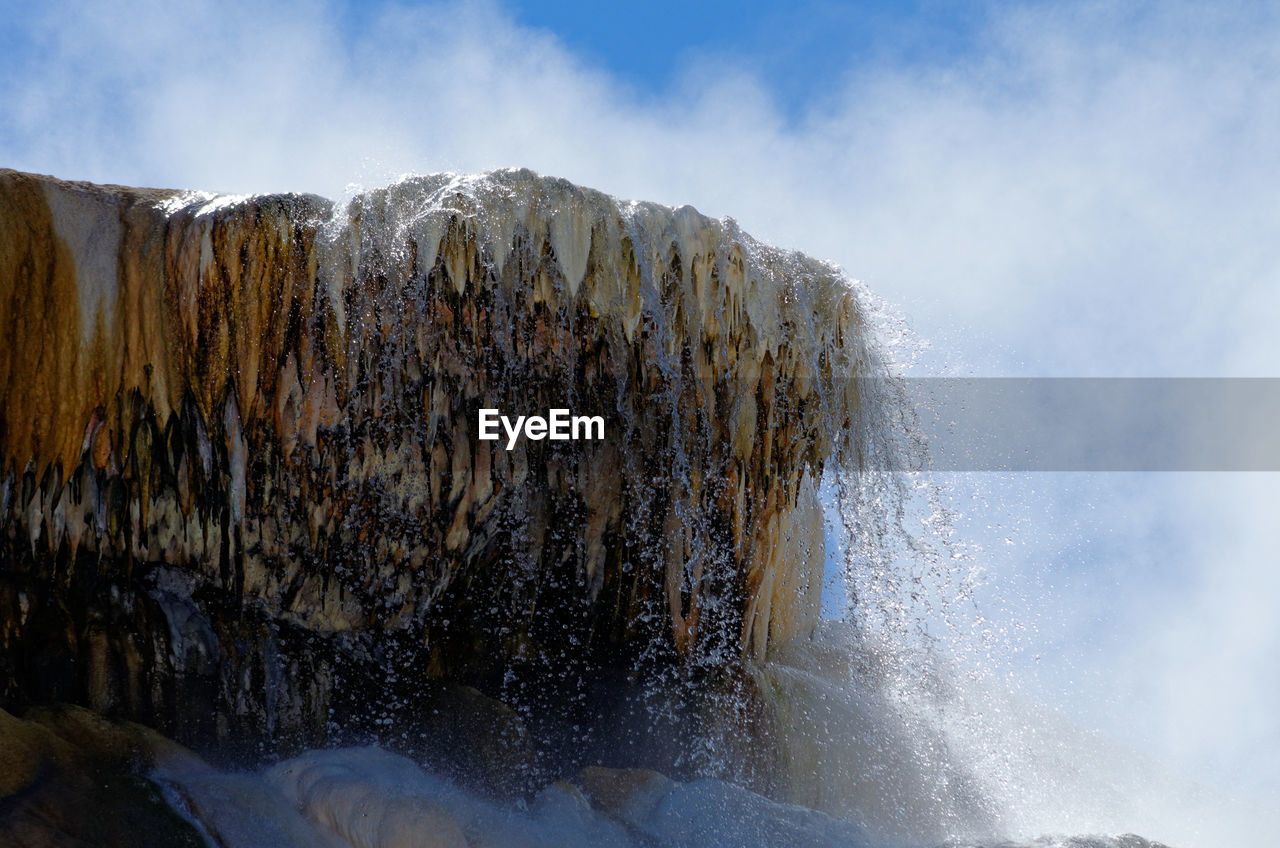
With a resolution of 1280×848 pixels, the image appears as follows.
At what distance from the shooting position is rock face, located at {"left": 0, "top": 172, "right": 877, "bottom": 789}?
484cm

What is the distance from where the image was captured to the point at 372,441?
513cm

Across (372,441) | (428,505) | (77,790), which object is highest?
(372,441)

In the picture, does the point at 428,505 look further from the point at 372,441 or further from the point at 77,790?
the point at 77,790

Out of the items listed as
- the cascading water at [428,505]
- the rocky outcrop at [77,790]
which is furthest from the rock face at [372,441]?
the rocky outcrop at [77,790]

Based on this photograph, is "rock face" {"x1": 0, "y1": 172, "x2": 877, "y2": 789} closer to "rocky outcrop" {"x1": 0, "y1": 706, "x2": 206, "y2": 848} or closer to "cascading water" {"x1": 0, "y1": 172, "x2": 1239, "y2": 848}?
"cascading water" {"x1": 0, "y1": 172, "x2": 1239, "y2": 848}

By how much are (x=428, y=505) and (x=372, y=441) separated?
0.45 metres

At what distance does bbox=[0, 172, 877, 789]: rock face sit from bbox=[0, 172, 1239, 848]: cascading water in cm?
2

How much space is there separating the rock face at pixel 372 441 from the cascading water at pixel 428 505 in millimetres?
16

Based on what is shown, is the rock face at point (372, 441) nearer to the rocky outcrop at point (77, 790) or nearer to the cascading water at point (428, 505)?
the cascading water at point (428, 505)

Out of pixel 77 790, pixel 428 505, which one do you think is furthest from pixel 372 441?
pixel 77 790

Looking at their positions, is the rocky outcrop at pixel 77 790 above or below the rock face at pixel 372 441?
below

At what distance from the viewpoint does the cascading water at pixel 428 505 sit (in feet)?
15.7

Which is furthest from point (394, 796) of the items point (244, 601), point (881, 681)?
point (881, 681)

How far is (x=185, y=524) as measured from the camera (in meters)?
4.98
